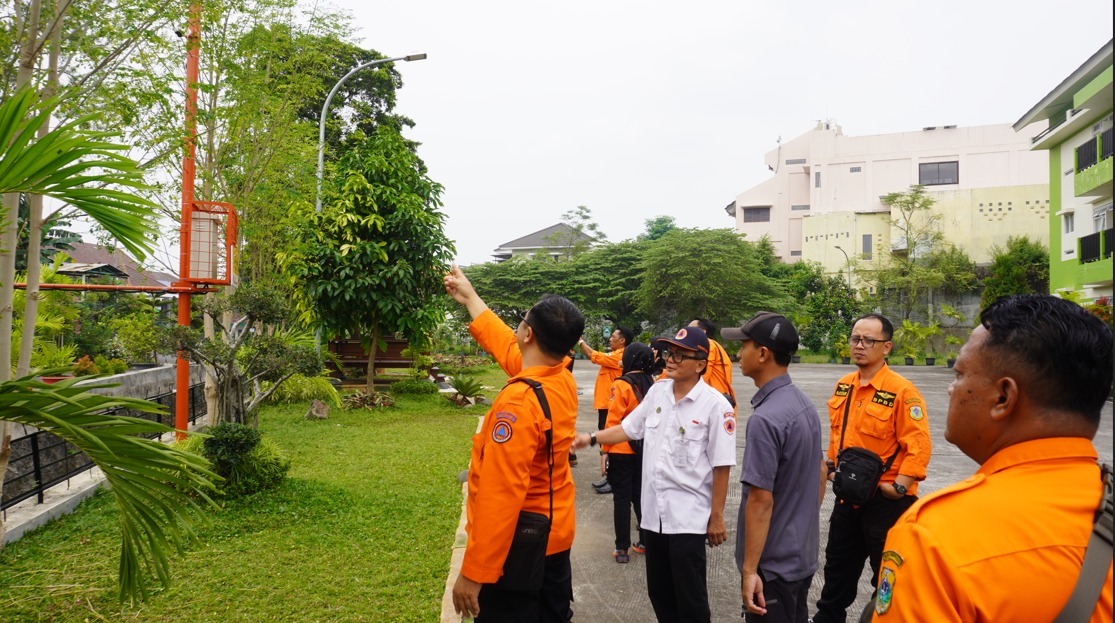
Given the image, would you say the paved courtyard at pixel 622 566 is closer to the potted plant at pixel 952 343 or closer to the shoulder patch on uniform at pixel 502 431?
the shoulder patch on uniform at pixel 502 431

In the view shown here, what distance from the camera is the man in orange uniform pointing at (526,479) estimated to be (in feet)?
8.67

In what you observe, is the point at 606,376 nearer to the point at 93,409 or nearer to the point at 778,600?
the point at 778,600

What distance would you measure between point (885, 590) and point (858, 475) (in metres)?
2.76

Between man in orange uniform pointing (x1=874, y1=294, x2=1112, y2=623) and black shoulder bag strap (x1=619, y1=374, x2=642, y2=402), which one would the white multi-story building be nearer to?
black shoulder bag strap (x1=619, y1=374, x2=642, y2=402)

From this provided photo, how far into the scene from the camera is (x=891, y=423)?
13.2 feet

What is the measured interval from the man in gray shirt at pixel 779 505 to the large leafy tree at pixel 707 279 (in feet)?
105

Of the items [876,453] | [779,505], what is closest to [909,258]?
[876,453]

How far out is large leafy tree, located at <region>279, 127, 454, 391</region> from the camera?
41.6 feet

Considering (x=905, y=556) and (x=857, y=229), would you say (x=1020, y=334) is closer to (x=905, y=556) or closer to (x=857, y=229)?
(x=905, y=556)

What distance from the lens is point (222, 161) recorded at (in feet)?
30.5

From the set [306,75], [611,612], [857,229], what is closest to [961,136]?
[857,229]

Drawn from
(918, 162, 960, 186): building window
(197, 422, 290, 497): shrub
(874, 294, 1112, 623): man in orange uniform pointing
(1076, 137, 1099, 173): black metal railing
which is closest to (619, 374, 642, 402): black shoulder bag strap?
(197, 422, 290, 497): shrub

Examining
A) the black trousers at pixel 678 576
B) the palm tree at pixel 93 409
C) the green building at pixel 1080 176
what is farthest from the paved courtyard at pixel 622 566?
the green building at pixel 1080 176

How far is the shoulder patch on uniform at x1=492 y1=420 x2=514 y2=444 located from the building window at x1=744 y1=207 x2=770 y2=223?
5241 cm
